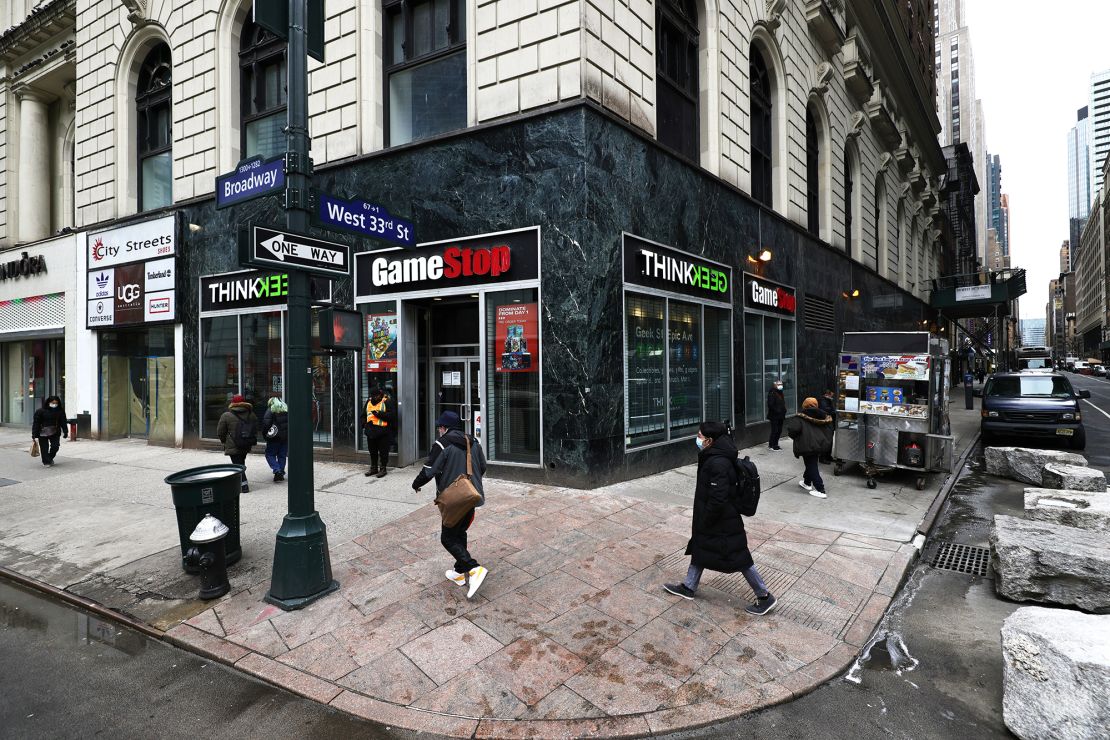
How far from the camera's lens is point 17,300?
17.7 metres

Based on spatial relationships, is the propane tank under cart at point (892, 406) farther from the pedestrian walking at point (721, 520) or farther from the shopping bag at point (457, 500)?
the shopping bag at point (457, 500)

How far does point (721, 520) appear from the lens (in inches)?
184

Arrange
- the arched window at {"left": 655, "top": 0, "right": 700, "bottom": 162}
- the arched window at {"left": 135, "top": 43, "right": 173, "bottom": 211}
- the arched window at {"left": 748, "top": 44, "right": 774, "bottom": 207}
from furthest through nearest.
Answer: the arched window at {"left": 748, "top": 44, "right": 774, "bottom": 207}, the arched window at {"left": 135, "top": 43, "right": 173, "bottom": 211}, the arched window at {"left": 655, "top": 0, "right": 700, "bottom": 162}

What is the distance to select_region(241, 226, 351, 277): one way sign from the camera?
4.66 meters

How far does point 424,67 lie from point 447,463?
898cm

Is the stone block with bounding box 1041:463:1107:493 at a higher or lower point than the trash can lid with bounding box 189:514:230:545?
lower

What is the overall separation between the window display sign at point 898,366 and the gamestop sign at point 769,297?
13.0ft

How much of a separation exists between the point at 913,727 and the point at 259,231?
5995 millimetres

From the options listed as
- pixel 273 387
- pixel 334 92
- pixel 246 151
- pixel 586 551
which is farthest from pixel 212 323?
pixel 586 551

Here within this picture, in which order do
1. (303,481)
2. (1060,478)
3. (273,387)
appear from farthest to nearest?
1. (273,387)
2. (1060,478)
3. (303,481)

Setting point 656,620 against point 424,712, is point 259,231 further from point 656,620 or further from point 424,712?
point 656,620

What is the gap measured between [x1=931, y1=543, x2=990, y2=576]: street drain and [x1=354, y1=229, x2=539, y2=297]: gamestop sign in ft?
21.9

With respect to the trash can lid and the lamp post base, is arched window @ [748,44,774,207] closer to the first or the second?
the lamp post base

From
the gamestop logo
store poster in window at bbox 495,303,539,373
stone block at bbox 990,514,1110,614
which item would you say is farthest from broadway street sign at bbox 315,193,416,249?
stone block at bbox 990,514,1110,614
